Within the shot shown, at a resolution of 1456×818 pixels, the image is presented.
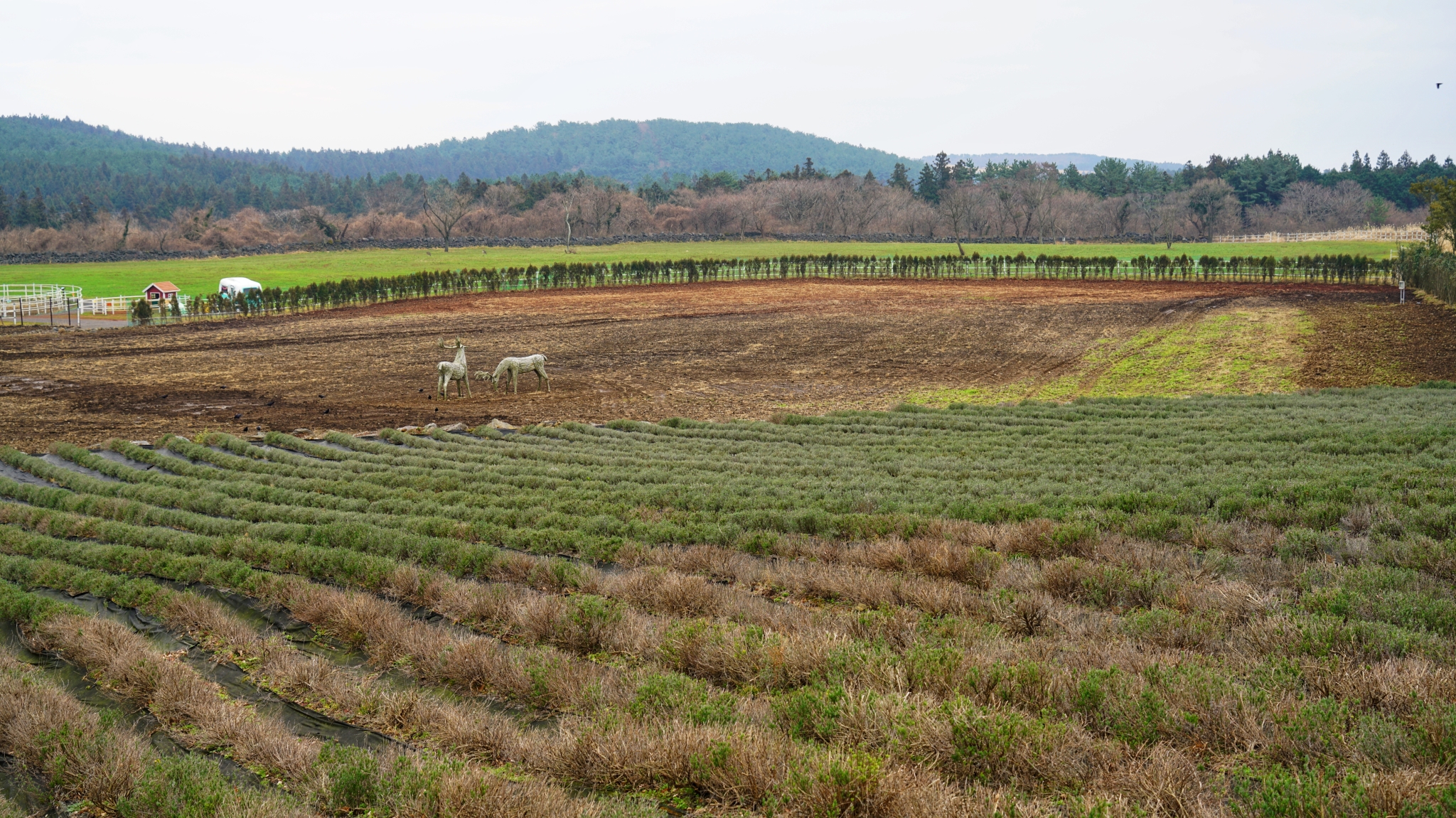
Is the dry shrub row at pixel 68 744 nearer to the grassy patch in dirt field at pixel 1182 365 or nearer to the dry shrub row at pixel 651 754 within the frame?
the dry shrub row at pixel 651 754

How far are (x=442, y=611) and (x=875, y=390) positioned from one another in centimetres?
1741

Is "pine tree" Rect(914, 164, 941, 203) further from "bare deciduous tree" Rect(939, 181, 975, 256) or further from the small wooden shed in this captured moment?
the small wooden shed

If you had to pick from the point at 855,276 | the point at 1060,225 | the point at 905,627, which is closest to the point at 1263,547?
the point at 905,627

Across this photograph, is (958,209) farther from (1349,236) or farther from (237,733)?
(237,733)

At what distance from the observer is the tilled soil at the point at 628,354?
20.1m

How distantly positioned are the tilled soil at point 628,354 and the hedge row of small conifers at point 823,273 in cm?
320

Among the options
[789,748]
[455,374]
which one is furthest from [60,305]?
[789,748]

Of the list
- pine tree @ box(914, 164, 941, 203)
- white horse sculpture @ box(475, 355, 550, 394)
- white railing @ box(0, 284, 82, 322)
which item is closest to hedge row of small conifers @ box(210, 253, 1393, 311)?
white railing @ box(0, 284, 82, 322)

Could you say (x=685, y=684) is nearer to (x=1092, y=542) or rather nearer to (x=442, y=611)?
(x=442, y=611)

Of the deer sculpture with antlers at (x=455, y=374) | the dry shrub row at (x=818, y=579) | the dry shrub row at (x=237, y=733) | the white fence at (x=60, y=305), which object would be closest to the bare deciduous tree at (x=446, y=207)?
the white fence at (x=60, y=305)

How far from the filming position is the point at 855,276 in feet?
199

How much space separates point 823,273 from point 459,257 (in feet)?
130

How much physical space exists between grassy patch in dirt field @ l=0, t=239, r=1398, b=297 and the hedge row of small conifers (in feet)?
47.5

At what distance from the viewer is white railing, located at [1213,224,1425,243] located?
81000 millimetres
